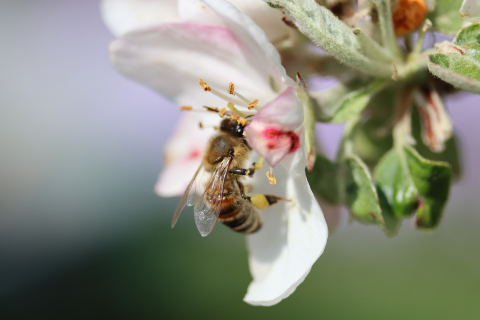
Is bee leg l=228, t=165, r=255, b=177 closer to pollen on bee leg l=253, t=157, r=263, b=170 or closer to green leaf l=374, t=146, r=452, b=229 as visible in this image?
pollen on bee leg l=253, t=157, r=263, b=170

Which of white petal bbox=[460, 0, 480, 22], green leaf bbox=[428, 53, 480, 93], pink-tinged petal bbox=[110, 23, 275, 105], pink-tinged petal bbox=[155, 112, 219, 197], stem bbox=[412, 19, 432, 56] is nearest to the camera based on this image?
green leaf bbox=[428, 53, 480, 93]

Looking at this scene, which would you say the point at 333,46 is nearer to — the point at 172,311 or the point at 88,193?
the point at 172,311

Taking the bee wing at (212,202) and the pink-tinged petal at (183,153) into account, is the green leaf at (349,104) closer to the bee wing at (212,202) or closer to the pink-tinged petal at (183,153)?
the bee wing at (212,202)

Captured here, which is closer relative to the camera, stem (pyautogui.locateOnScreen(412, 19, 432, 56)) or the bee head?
stem (pyautogui.locateOnScreen(412, 19, 432, 56))

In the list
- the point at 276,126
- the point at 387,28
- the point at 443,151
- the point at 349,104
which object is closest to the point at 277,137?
the point at 276,126

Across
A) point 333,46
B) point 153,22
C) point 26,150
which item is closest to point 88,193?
point 26,150

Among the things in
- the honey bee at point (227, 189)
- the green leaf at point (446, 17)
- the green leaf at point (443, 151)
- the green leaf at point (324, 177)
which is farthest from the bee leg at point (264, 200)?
the green leaf at point (446, 17)

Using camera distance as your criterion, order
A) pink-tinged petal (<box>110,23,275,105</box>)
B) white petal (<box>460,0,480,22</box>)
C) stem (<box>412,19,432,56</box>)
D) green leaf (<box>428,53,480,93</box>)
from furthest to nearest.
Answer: pink-tinged petal (<box>110,23,275,105</box>)
stem (<box>412,19,432,56</box>)
white petal (<box>460,0,480,22</box>)
green leaf (<box>428,53,480,93</box>)

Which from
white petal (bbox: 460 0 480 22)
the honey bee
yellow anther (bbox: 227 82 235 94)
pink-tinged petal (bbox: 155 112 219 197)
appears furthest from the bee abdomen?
white petal (bbox: 460 0 480 22)
